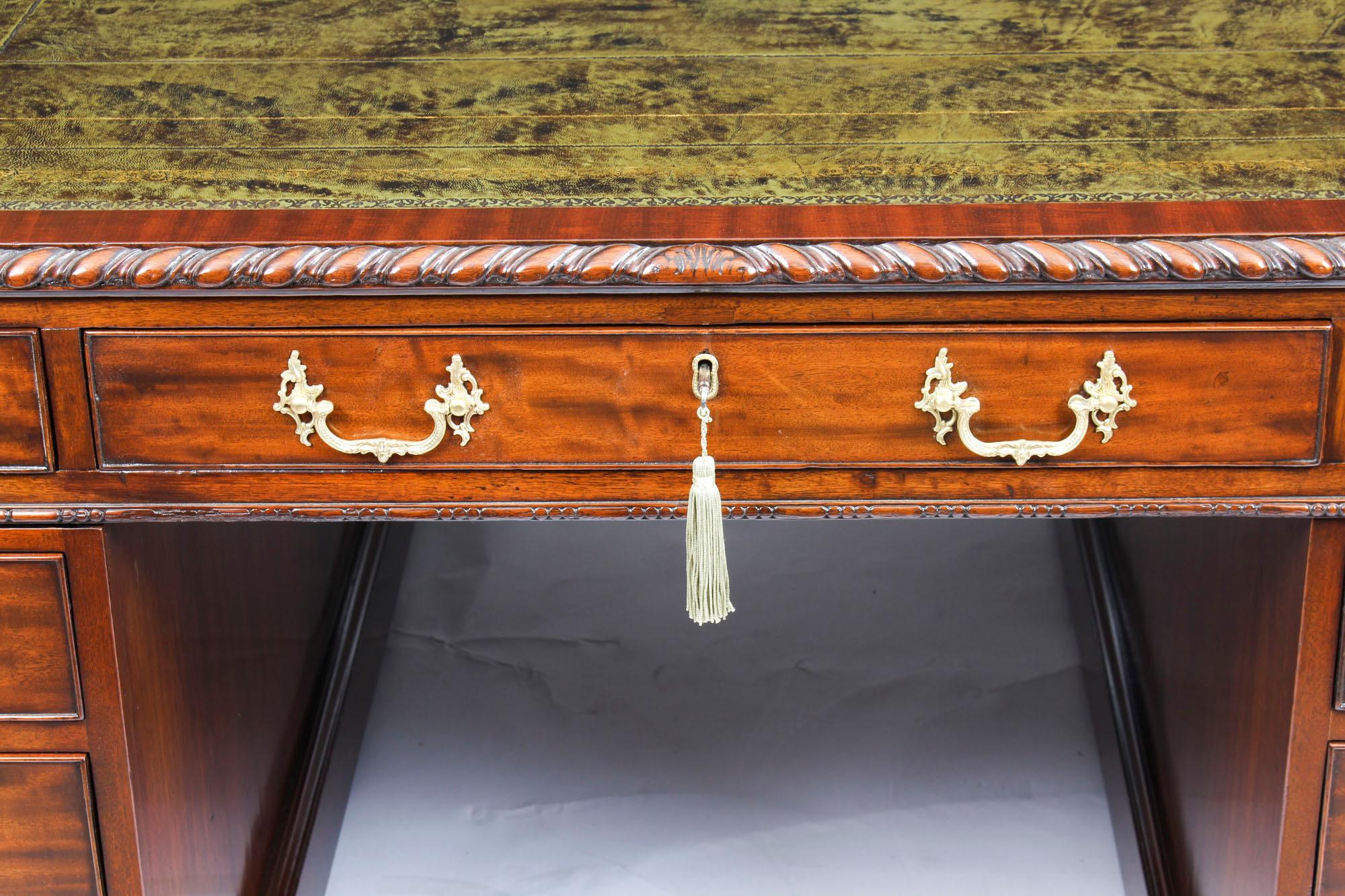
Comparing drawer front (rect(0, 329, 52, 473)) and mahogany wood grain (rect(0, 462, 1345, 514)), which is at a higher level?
drawer front (rect(0, 329, 52, 473))

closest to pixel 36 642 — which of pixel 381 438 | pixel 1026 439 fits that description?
pixel 381 438

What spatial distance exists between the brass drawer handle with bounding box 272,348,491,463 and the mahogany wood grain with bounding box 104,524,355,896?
0.16m

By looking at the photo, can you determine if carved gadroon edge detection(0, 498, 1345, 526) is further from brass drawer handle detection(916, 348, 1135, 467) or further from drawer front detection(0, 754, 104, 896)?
drawer front detection(0, 754, 104, 896)

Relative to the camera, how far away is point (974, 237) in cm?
78

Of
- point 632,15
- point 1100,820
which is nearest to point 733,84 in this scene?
point 632,15

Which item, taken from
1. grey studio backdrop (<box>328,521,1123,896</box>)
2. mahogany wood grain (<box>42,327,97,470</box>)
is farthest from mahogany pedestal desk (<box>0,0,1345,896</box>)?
grey studio backdrop (<box>328,521,1123,896</box>)

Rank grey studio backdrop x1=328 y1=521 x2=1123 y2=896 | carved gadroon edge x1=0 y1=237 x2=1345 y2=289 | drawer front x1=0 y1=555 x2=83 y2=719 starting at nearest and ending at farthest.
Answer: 1. carved gadroon edge x1=0 y1=237 x2=1345 y2=289
2. drawer front x1=0 y1=555 x2=83 y2=719
3. grey studio backdrop x1=328 y1=521 x2=1123 y2=896

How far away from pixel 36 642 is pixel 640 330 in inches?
17.9

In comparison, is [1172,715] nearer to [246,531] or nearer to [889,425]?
[889,425]

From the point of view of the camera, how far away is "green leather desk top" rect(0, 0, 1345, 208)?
2.78 ft

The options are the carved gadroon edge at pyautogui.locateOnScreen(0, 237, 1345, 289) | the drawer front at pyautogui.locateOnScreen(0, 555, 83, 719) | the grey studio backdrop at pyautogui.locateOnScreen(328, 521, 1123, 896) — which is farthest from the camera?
the grey studio backdrop at pyautogui.locateOnScreen(328, 521, 1123, 896)

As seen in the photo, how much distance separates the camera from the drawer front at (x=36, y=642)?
866 mm

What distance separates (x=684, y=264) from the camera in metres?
0.77

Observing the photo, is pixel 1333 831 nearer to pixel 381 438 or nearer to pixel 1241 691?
pixel 1241 691
